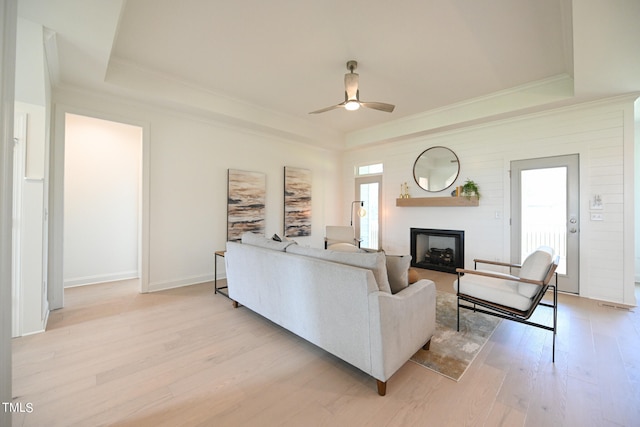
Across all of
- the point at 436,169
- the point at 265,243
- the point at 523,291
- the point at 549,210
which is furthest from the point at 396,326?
the point at 436,169

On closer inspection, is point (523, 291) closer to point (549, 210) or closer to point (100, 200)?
point (549, 210)

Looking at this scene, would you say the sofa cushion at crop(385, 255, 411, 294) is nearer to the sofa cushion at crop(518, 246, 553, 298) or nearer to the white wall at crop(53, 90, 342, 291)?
the sofa cushion at crop(518, 246, 553, 298)

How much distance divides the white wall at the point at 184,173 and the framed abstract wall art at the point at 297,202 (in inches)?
15.3

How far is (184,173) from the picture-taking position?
14.2 feet

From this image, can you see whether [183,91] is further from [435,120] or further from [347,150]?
[435,120]

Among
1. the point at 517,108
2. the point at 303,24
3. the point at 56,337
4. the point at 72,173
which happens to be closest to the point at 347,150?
the point at 517,108

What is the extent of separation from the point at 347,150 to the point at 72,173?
17.5 ft

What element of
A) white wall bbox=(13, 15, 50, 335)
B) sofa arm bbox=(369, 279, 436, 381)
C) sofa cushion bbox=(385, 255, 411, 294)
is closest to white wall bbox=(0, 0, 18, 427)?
sofa arm bbox=(369, 279, 436, 381)

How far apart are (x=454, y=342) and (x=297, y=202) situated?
4.08 metres

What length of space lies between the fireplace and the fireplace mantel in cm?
54

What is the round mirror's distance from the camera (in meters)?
5.09

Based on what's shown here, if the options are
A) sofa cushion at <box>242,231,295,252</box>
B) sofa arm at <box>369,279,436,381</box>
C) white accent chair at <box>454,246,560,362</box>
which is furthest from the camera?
sofa cushion at <box>242,231,295,252</box>

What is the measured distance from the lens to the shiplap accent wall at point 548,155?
3.55m

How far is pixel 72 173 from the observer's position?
A: 4.30 metres
